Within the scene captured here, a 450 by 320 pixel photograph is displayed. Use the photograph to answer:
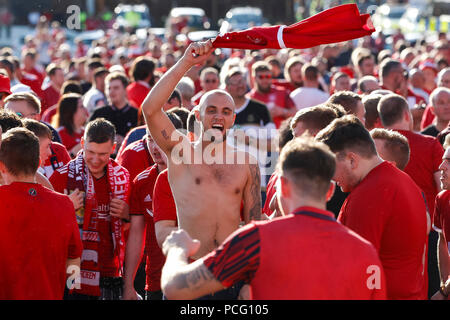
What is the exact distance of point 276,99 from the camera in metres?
10.6

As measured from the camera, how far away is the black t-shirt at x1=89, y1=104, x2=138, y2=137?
29.3 ft

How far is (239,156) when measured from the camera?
15.8 feet

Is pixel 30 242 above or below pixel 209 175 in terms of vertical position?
below

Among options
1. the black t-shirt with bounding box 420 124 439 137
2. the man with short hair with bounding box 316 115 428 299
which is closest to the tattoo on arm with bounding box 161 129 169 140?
the man with short hair with bounding box 316 115 428 299

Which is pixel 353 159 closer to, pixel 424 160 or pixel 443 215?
pixel 443 215

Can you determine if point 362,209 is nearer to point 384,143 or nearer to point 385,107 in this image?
point 384,143

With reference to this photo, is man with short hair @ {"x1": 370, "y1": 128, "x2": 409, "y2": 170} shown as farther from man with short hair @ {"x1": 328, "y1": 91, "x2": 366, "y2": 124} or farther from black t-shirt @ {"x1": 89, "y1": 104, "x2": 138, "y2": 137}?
black t-shirt @ {"x1": 89, "y1": 104, "x2": 138, "y2": 137}

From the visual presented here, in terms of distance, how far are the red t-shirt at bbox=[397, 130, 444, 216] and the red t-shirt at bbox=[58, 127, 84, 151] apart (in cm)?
364

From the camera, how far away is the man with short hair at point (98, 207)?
5203 millimetres

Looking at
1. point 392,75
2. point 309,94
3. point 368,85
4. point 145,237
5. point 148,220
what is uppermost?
point 392,75

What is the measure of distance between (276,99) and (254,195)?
5907 mm

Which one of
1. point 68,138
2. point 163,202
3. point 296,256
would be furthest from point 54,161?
point 296,256
